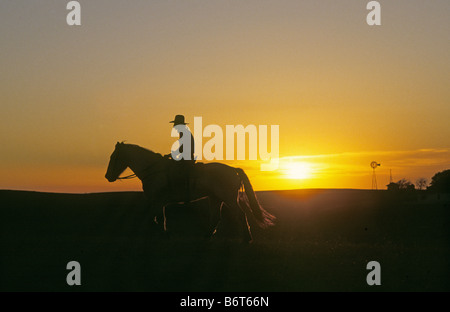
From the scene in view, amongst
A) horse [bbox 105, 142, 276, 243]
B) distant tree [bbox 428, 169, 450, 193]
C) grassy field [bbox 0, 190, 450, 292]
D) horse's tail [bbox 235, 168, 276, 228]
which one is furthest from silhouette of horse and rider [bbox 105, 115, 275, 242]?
distant tree [bbox 428, 169, 450, 193]

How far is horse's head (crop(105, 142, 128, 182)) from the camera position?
16.5 metres

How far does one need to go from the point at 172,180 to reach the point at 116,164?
185 centimetres

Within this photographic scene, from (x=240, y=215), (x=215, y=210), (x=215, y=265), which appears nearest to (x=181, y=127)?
(x=215, y=210)

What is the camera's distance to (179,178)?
1580 centimetres

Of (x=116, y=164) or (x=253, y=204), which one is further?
(x=253, y=204)

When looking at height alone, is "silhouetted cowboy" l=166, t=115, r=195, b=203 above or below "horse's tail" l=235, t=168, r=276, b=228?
above

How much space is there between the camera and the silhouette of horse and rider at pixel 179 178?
51.6 ft

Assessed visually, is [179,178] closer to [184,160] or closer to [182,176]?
[182,176]

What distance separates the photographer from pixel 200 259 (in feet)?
40.8

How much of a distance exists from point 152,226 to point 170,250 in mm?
2011

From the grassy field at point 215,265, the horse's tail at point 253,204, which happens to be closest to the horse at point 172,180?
the horse's tail at point 253,204

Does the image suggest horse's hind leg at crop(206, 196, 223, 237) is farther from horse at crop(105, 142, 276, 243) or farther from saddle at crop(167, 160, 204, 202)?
saddle at crop(167, 160, 204, 202)
